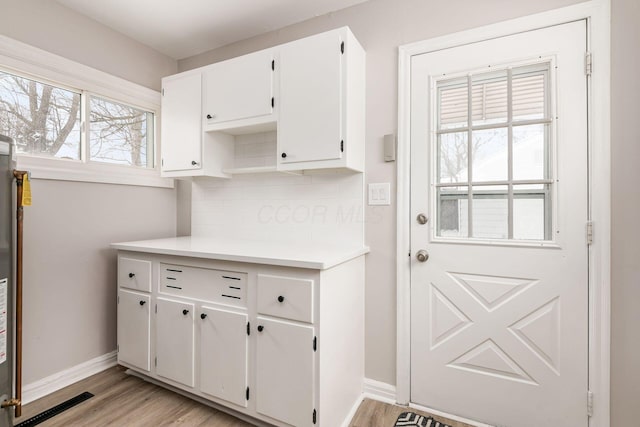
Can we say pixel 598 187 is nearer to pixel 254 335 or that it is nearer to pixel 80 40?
pixel 254 335

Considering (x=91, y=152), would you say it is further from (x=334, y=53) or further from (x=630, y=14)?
(x=630, y=14)

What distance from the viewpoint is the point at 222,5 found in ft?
7.06

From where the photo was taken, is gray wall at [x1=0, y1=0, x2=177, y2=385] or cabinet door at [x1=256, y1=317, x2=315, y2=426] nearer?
cabinet door at [x1=256, y1=317, x2=315, y2=426]

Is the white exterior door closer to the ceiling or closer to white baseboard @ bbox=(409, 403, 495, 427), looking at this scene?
white baseboard @ bbox=(409, 403, 495, 427)

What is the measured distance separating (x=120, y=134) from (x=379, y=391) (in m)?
2.74

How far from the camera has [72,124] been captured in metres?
2.27

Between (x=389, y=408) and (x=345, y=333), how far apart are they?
602 millimetres

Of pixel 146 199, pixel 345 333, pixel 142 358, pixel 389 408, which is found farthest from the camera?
pixel 146 199

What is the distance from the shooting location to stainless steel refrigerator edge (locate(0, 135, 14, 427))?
4.45ft

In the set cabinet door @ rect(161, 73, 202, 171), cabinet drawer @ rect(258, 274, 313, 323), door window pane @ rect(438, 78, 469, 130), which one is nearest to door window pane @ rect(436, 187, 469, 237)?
door window pane @ rect(438, 78, 469, 130)

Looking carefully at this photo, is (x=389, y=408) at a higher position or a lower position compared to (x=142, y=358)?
lower

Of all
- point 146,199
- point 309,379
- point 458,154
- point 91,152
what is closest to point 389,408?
point 309,379

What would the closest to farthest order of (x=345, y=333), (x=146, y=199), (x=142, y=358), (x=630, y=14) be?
(x=630, y=14), (x=345, y=333), (x=142, y=358), (x=146, y=199)

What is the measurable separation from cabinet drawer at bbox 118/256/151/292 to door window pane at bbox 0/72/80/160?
33.9 inches
